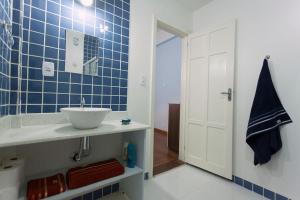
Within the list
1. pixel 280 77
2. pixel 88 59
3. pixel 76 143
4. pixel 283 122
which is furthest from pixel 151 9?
pixel 283 122

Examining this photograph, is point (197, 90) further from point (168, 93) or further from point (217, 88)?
point (168, 93)

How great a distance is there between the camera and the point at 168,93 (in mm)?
4242

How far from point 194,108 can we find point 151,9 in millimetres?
1489

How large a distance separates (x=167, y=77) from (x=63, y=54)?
3.20m

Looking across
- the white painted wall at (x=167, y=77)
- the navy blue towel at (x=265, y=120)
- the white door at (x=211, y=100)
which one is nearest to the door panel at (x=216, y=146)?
the white door at (x=211, y=100)

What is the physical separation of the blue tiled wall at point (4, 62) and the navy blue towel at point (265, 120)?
7.10ft

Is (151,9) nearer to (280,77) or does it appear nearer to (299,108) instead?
(280,77)

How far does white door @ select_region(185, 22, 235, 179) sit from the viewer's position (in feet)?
6.45

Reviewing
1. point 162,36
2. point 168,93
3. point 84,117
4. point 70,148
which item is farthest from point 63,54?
point 162,36

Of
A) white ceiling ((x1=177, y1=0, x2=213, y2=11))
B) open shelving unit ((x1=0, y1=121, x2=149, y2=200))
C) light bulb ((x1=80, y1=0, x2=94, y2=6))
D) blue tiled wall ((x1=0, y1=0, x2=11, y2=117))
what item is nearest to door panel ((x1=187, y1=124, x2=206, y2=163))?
open shelving unit ((x1=0, y1=121, x2=149, y2=200))

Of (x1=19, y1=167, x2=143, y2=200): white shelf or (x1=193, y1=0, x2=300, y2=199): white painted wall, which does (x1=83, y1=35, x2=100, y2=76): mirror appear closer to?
(x1=19, y1=167, x2=143, y2=200): white shelf

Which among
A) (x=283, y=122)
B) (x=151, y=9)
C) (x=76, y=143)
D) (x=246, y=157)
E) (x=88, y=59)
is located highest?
(x=151, y=9)

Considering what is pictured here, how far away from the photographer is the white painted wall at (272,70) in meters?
1.51

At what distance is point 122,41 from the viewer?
1.73 meters
